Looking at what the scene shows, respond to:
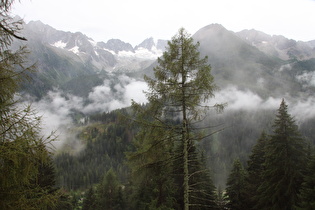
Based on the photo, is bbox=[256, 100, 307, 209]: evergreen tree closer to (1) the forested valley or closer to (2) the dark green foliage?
(1) the forested valley

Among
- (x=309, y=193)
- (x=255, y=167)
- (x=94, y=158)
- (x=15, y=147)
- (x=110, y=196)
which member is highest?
(x=15, y=147)

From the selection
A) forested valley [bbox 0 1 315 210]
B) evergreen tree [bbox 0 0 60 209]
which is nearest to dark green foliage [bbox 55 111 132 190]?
forested valley [bbox 0 1 315 210]

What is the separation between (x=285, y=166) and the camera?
1600cm

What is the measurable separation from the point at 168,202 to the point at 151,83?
12284 mm

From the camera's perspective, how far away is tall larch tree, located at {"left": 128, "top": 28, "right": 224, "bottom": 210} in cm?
827

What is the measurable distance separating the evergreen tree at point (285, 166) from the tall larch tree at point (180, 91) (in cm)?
1205

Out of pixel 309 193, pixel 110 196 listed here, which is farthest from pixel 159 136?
pixel 110 196

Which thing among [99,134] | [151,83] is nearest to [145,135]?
[151,83]

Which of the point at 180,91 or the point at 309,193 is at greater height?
the point at 180,91

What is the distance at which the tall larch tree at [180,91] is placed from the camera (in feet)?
27.1

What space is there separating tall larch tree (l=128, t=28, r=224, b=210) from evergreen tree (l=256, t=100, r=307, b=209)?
12052 mm

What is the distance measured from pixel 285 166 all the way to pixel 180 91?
1372 centimetres

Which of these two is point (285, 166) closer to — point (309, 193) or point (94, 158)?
point (309, 193)

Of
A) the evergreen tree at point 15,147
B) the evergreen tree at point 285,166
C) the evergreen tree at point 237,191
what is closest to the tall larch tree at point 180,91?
the evergreen tree at point 15,147
